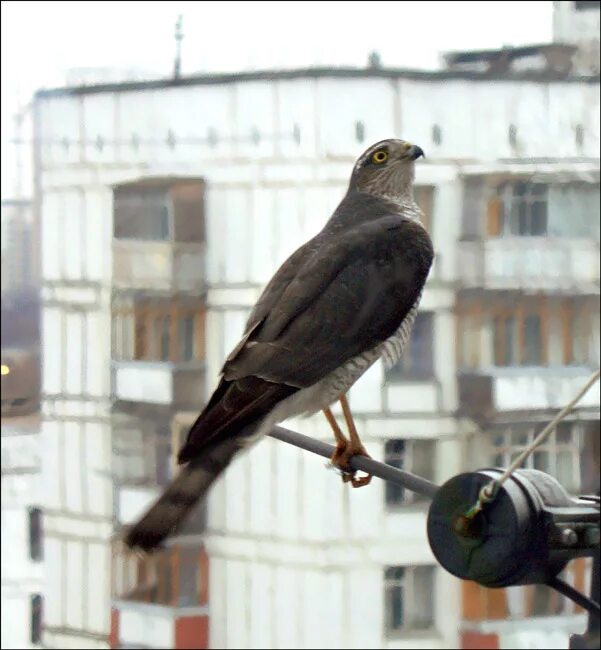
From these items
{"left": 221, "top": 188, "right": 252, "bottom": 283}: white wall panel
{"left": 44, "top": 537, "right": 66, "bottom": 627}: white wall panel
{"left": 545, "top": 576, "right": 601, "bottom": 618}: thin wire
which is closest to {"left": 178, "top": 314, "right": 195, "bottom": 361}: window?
{"left": 221, "top": 188, "right": 252, "bottom": 283}: white wall panel

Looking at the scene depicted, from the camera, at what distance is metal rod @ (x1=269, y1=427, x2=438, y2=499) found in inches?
25.1

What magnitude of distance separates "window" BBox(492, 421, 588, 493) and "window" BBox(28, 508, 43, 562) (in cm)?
81

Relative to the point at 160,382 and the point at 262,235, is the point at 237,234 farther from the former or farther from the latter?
the point at 160,382

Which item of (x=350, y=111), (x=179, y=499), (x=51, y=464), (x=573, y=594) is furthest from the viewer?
(x=51, y=464)

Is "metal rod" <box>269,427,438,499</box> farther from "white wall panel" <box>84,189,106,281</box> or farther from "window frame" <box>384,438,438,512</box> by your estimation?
"white wall panel" <box>84,189,106,281</box>

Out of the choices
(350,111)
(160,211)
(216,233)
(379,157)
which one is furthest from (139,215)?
(379,157)

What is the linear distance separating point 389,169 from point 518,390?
1.29 meters

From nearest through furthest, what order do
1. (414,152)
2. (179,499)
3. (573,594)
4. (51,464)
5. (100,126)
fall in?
(179,499), (573,594), (414,152), (100,126), (51,464)

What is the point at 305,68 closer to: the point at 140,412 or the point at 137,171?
the point at 137,171

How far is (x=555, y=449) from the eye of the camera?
2.08 meters

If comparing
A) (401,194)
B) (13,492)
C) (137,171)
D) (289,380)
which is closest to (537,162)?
(137,171)

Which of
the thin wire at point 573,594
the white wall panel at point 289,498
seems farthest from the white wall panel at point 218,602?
the thin wire at point 573,594

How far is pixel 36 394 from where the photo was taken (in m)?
2.13

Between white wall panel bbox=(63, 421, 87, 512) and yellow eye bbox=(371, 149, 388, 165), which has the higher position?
yellow eye bbox=(371, 149, 388, 165)
